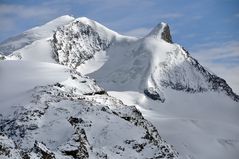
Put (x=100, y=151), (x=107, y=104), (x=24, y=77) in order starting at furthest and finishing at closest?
(x=24, y=77) → (x=107, y=104) → (x=100, y=151)

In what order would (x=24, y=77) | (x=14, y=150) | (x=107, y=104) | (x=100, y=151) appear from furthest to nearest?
(x=24, y=77)
(x=107, y=104)
(x=100, y=151)
(x=14, y=150)

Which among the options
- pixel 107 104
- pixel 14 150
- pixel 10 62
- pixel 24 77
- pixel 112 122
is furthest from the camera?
pixel 10 62

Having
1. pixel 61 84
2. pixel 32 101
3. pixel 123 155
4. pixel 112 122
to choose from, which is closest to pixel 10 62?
pixel 61 84

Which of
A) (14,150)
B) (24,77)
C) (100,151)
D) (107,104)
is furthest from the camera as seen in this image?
(24,77)

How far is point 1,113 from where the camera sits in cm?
11419

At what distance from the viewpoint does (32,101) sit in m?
117

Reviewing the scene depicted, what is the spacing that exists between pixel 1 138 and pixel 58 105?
139ft

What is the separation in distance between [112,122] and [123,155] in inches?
413

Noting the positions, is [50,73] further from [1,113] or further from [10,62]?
[1,113]

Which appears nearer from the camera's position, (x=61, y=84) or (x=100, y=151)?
(x=100, y=151)

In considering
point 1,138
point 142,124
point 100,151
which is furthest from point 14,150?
point 142,124

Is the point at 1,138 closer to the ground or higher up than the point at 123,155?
higher up

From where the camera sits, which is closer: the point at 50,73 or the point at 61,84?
the point at 61,84

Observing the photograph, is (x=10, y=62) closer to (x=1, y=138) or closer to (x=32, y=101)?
(x=32, y=101)
